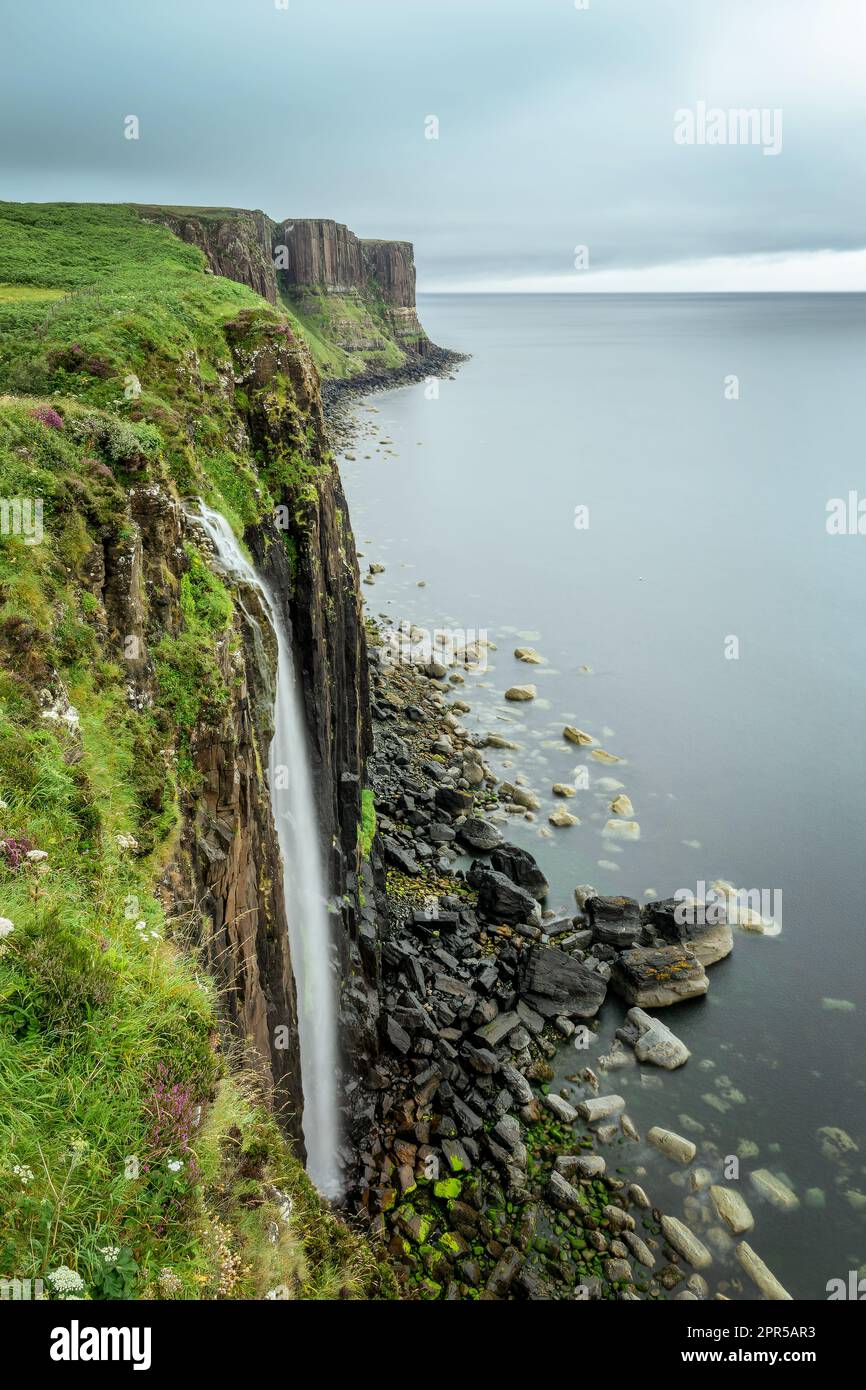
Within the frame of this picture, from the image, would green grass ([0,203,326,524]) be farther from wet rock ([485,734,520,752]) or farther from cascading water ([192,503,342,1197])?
wet rock ([485,734,520,752])

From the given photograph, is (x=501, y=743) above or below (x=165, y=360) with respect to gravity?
below

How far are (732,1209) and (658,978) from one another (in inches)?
276

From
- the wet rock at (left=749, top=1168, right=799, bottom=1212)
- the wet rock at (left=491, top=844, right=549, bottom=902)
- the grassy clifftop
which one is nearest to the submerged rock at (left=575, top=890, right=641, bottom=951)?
the wet rock at (left=491, top=844, right=549, bottom=902)

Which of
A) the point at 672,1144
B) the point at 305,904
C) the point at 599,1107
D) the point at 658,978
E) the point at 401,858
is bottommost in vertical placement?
the point at 672,1144

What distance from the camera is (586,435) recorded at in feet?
378

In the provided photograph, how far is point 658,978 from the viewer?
25266 mm

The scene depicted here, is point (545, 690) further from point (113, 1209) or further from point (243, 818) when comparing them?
point (113, 1209)

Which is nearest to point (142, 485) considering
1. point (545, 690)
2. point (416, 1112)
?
point (416, 1112)

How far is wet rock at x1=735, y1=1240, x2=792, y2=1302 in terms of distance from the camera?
17.4 m

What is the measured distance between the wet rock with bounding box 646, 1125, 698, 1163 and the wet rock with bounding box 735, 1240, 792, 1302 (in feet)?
→ 7.15

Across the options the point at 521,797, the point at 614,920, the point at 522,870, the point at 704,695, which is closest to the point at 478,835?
the point at 522,870

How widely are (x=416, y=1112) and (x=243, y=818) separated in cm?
1050

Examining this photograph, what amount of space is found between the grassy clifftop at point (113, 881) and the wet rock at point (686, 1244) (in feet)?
24.5

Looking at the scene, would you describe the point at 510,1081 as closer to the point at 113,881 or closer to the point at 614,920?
the point at 614,920
